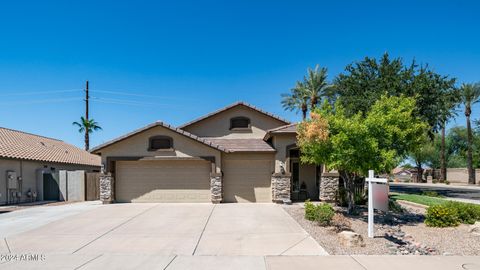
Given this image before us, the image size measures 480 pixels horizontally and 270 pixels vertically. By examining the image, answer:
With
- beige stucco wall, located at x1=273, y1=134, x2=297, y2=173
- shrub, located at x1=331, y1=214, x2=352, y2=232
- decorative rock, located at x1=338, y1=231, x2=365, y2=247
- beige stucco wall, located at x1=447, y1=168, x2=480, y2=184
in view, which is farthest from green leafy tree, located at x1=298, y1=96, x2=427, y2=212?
beige stucco wall, located at x1=447, y1=168, x2=480, y2=184

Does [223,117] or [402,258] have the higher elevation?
[223,117]

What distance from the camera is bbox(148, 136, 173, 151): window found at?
21.0m

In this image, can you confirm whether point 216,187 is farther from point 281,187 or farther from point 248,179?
point 281,187

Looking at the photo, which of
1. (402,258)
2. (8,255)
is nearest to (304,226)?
(402,258)

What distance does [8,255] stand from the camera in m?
8.83

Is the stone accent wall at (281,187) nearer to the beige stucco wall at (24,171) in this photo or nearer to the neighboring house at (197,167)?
the neighboring house at (197,167)

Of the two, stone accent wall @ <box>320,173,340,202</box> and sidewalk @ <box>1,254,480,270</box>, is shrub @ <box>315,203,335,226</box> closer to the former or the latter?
sidewalk @ <box>1,254,480,270</box>

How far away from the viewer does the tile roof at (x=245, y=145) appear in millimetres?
21172

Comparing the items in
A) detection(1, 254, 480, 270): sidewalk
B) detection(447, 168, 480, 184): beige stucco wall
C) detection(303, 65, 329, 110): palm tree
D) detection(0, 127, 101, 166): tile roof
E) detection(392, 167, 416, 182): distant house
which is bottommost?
detection(392, 167, 416, 182): distant house

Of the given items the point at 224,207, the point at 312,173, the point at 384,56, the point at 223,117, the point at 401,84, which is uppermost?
the point at 384,56

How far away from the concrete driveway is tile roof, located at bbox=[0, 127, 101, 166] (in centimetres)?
974

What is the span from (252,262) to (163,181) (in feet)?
45.8

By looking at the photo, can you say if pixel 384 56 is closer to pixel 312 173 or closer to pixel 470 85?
pixel 312 173

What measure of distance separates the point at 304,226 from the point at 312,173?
976cm
